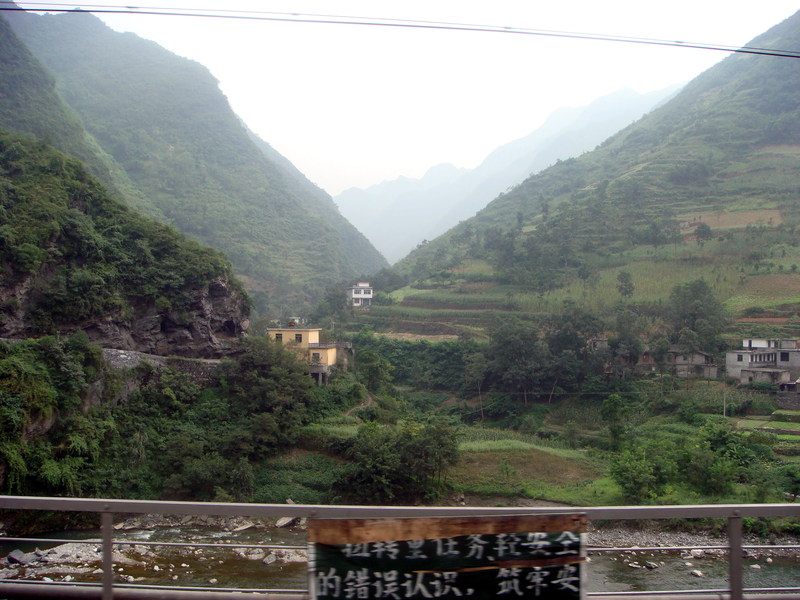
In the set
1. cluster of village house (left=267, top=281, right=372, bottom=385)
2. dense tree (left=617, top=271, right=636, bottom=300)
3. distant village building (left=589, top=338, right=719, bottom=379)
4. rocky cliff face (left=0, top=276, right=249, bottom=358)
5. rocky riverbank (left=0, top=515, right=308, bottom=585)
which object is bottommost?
rocky riverbank (left=0, top=515, right=308, bottom=585)

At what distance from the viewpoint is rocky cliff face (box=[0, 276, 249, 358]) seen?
1394cm

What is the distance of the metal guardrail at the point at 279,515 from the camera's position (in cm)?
202

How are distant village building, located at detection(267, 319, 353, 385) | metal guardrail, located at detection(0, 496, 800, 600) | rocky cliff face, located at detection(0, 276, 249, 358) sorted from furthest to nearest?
distant village building, located at detection(267, 319, 353, 385) → rocky cliff face, located at detection(0, 276, 249, 358) → metal guardrail, located at detection(0, 496, 800, 600)

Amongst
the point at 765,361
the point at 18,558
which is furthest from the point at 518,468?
the point at 18,558

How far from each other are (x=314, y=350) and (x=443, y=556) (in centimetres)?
1780

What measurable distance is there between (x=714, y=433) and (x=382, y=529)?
15.0m

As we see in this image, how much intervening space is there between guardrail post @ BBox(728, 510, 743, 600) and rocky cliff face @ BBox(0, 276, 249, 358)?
1537cm

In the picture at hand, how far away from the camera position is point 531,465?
50.6 ft

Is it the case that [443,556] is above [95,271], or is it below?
below

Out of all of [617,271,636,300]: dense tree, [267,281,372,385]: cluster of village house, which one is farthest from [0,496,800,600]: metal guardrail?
[617,271,636,300]: dense tree

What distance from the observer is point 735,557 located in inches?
83.7

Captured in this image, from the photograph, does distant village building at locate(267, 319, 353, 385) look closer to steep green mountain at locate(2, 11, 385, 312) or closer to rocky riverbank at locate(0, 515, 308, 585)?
rocky riverbank at locate(0, 515, 308, 585)

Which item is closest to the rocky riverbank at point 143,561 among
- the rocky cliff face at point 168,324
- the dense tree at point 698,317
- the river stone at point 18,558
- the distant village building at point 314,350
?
the river stone at point 18,558

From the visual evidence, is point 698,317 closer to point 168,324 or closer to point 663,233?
point 663,233
